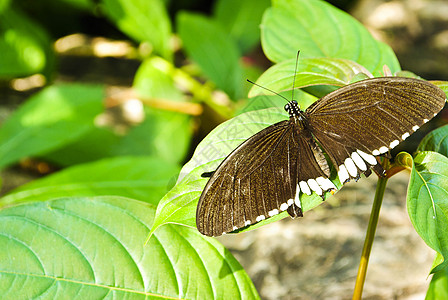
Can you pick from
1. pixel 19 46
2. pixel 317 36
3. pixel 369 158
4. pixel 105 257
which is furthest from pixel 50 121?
pixel 369 158

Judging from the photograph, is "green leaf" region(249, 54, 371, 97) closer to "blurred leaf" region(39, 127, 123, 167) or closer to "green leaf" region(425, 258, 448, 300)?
"green leaf" region(425, 258, 448, 300)

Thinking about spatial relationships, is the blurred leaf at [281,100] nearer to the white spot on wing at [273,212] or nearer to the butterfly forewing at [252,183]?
the butterfly forewing at [252,183]

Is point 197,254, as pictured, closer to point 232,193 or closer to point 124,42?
point 232,193

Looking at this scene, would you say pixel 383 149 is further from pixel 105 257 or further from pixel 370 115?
pixel 105 257

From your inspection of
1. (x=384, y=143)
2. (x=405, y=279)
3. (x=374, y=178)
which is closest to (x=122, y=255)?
(x=384, y=143)

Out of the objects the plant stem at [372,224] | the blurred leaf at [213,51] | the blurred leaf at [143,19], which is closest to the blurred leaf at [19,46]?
the blurred leaf at [143,19]

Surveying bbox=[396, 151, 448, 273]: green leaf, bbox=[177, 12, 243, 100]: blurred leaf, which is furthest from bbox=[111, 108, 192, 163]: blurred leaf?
bbox=[396, 151, 448, 273]: green leaf
